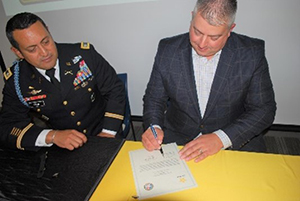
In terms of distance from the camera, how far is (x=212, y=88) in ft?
4.29

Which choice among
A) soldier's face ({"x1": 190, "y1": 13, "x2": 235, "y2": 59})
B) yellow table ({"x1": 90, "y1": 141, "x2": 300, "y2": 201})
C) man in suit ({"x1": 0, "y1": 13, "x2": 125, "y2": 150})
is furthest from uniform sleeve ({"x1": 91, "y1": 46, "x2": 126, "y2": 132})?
soldier's face ({"x1": 190, "y1": 13, "x2": 235, "y2": 59})

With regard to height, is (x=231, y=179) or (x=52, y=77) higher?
(x=52, y=77)

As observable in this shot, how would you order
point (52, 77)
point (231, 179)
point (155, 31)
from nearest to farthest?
point (231, 179), point (52, 77), point (155, 31)

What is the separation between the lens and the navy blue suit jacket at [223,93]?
129 cm

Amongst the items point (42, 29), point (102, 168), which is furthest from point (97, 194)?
point (42, 29)

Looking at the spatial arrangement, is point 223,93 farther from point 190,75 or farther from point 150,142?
point 150,142

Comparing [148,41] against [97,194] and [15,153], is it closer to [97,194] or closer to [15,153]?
[15,153]

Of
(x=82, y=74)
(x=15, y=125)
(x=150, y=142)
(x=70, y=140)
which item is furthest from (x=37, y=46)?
(x=150, y=142)

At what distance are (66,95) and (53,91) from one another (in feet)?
0.27

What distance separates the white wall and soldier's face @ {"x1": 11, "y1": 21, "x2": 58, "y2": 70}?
44.1 inches

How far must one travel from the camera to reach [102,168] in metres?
0.97

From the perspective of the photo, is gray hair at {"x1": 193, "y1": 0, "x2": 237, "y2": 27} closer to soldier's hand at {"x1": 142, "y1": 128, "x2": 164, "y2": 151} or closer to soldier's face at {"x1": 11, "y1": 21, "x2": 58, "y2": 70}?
soldier's hand at {"x1": 142, "y1": 128, "x2": 164, "y2": 151}

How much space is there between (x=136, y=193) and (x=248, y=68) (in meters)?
0.92

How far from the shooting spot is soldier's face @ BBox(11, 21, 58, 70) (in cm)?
125
